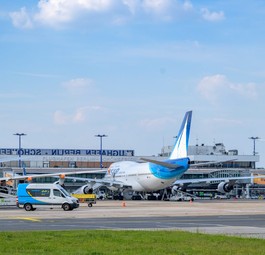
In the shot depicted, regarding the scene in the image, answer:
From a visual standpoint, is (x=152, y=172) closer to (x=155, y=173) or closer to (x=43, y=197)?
(x=155, y=173)

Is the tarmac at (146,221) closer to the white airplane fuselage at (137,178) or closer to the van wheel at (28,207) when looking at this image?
the van wheel at (28,207)

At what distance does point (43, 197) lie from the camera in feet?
198

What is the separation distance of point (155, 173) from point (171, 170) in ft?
19.8

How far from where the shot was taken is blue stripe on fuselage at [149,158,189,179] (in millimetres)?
91062

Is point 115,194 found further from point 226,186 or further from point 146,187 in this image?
point 226,186

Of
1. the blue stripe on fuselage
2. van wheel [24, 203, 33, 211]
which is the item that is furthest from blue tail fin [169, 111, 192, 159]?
van wheel [24, 203, 33, 211]

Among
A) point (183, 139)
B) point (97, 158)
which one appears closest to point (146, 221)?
point (183, 139)

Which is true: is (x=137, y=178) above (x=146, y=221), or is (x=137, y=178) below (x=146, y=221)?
above

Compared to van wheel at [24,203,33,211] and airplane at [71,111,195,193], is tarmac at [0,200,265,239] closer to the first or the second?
van wheel at [24,203,33,211]

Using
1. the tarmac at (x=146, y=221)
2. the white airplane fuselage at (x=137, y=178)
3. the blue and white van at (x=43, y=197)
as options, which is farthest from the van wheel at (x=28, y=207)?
the white airplane fuselage at (x=137, y=178)

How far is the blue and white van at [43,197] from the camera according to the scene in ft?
196

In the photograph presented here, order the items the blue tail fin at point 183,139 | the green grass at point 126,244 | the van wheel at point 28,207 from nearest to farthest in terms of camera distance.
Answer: the green grass at point 126,244 → the van wheel at point 28,207 → the blue tail fin at point 183,139

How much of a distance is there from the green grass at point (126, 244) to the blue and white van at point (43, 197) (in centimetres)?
3254

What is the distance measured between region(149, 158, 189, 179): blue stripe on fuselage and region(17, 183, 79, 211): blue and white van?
32.6 m
